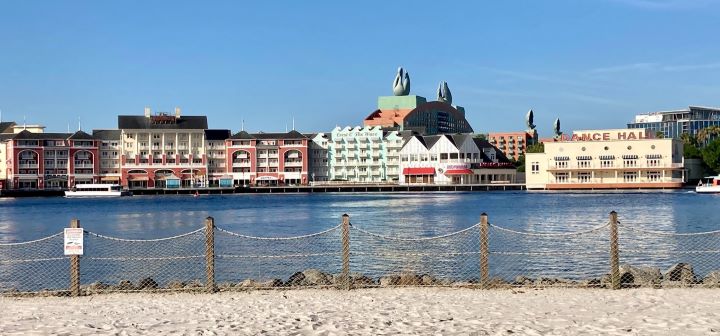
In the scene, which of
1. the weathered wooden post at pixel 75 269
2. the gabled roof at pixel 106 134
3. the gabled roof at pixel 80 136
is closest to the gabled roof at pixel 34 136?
the gabled roof at pixel 80 136

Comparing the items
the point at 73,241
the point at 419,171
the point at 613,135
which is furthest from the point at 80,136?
the point at 73,241

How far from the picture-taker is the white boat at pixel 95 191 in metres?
158

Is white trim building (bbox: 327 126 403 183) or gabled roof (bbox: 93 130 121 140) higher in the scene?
gabled roof (bbox: 93 130 121 140)

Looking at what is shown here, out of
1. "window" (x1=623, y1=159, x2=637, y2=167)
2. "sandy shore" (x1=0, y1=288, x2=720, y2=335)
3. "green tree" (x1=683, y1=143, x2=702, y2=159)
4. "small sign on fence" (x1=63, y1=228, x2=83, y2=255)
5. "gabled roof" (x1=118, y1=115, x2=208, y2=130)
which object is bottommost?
"sandy shore" (x1=0, y1=288, x2=720, y2=335)

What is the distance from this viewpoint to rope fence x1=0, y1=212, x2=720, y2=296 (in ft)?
67.7

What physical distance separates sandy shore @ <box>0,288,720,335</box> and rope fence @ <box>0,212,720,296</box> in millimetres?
1141

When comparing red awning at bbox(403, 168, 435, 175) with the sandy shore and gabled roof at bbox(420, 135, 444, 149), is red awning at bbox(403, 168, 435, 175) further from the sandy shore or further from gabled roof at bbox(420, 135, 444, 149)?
the sandy shore

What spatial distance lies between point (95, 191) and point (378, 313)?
15179 centimetres

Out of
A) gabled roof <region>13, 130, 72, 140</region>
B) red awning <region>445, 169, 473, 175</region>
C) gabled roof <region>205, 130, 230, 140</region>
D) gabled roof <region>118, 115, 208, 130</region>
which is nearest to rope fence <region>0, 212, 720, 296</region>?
red awning <region>445, 169, 473, 175</region>

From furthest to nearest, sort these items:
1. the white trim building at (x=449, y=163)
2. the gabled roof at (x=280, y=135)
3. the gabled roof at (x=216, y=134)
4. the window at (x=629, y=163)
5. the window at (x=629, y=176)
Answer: the gabled roof at (x=216, y=134), the gabled roof at (x=280, y=135), the white trim building at (x=449, y=163), the window at (x=629, y=176), the window at (x=629, y=163)

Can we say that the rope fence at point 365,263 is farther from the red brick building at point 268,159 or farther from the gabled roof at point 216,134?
the gabled roof at point 216,134

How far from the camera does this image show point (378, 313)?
656 inches

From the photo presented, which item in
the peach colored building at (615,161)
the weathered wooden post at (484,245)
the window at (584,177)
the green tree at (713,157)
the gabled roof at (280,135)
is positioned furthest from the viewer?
the gabled roof at (280,135)

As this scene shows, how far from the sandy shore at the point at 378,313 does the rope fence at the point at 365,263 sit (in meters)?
1.14
